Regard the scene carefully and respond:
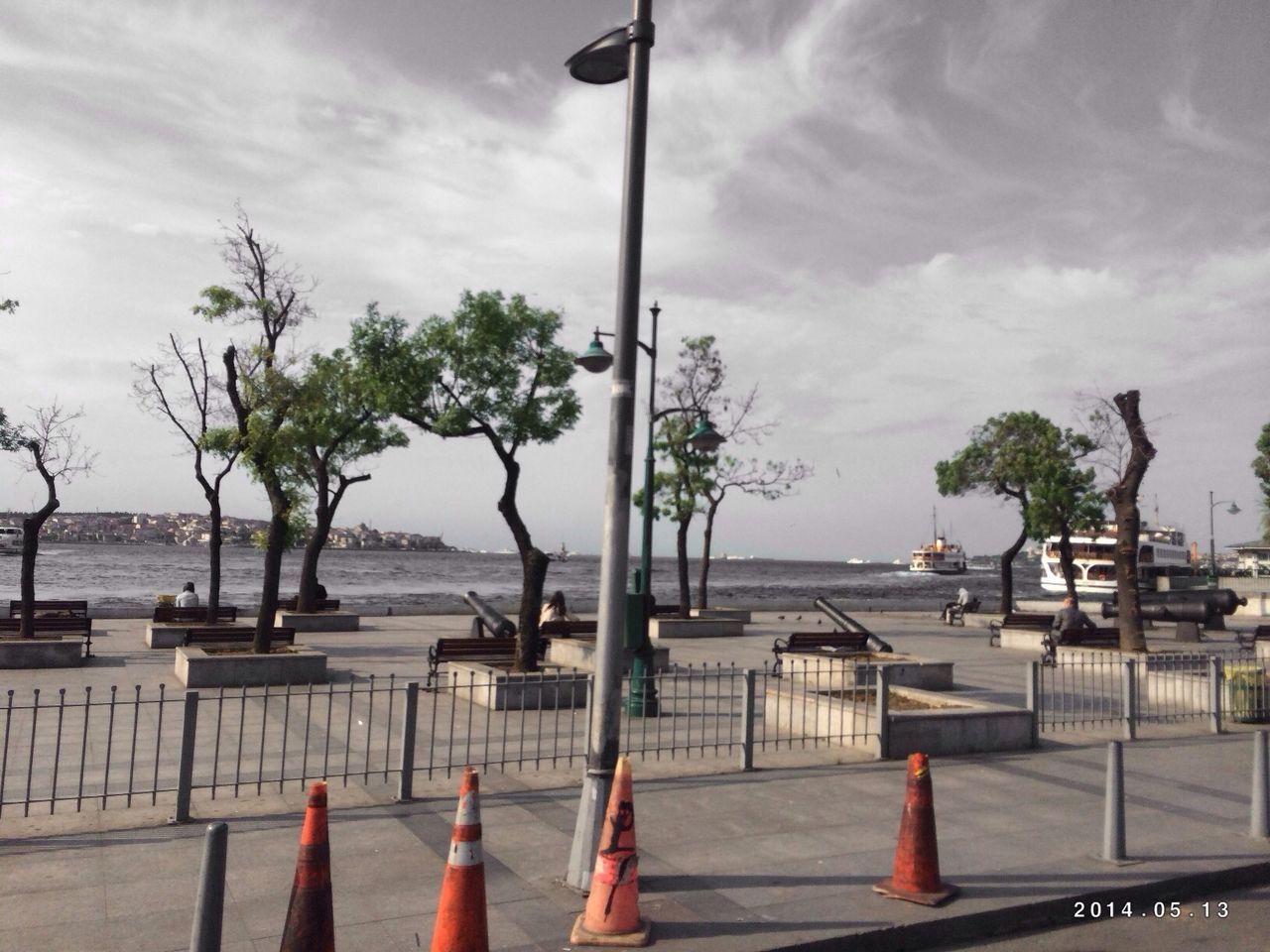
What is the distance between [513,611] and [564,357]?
57.3 ft

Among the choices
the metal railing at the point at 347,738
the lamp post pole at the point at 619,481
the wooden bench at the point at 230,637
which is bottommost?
the metal railing at the point at 347,738

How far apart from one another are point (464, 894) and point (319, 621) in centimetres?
2234

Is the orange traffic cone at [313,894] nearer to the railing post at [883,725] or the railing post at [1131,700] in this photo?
the railing post at [883,725]

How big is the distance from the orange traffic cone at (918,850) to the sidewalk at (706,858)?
0.68 feet

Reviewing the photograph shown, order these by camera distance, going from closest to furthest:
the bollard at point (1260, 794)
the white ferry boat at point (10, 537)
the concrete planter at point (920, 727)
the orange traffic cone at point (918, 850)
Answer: the orange traffic cone at point (918, 850)
the bollard at point (1260, 794)
the concrete planter at point (920, 727)
the white ferry boat at point (10, 537)

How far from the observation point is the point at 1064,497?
1395 inches

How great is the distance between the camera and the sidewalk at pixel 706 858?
5.52 meters

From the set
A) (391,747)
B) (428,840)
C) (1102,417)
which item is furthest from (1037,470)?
(428,840)

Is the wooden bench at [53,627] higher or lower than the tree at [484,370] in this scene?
lower

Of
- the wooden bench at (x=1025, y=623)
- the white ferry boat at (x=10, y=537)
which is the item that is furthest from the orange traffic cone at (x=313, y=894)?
the white ferry boat at (x=10, y=537)

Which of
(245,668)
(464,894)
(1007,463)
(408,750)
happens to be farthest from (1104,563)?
(464,894)

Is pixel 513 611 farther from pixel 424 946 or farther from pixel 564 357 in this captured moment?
pixel 424 946

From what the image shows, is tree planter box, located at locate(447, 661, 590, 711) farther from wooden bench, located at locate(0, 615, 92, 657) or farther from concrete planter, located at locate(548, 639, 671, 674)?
wooden bench, located at locate(0, 615, 92, 657)

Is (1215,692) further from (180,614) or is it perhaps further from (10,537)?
(10,537)
